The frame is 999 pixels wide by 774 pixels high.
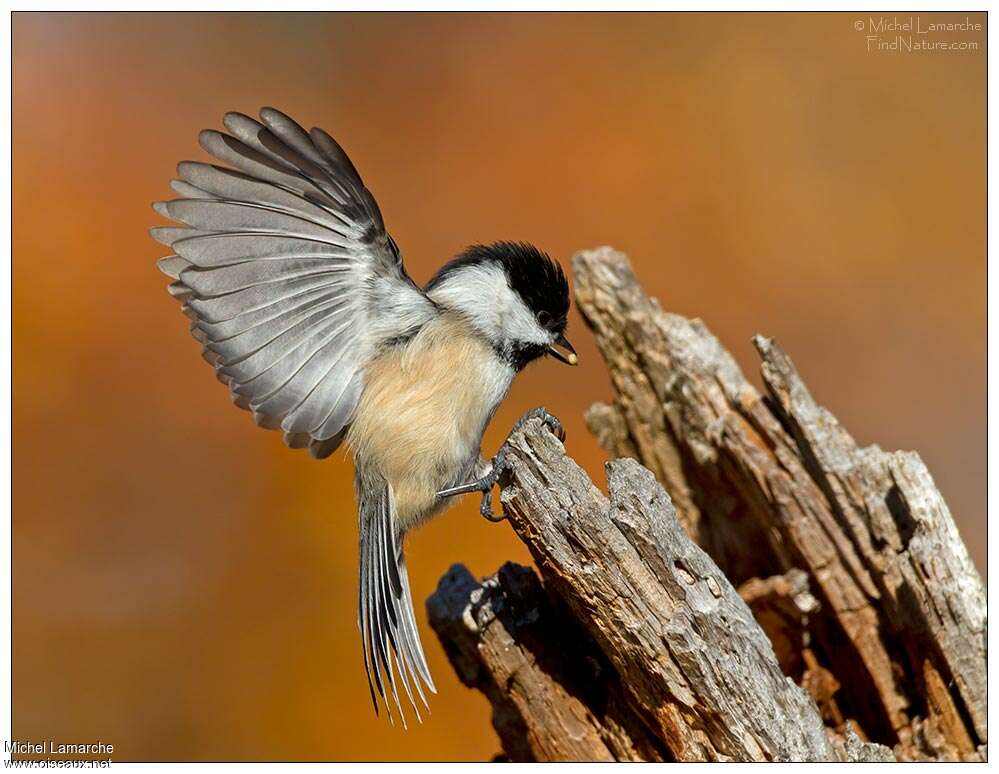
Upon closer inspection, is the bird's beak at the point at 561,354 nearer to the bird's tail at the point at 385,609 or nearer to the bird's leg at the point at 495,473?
the bird's leg at the point at 495,473

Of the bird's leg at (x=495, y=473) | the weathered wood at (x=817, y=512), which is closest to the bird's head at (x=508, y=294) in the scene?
the bird's leg at (x=495, y=473)

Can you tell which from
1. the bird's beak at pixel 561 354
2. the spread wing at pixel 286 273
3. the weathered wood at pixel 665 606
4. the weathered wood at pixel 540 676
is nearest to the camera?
the weathered wood at pixel 665 606

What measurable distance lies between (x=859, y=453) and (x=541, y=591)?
90 centimetres

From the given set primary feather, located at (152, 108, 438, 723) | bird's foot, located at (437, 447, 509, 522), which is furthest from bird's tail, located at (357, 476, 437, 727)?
bird's foot, located at (437, 447, 509, 522)

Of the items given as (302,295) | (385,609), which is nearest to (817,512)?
(385,609)

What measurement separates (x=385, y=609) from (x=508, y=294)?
83 centimetres

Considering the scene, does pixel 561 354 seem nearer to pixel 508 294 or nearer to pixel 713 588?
pixel 508 294

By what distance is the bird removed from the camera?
79.7 inches

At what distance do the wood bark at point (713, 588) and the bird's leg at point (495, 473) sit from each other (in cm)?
7

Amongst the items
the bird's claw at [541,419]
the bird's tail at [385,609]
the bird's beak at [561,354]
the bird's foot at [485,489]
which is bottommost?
the bird's tail at [385,609]

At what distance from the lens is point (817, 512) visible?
2463 mm

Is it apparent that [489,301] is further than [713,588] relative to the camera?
Yes

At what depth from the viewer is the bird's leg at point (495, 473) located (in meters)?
2.07

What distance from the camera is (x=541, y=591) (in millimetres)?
2346
